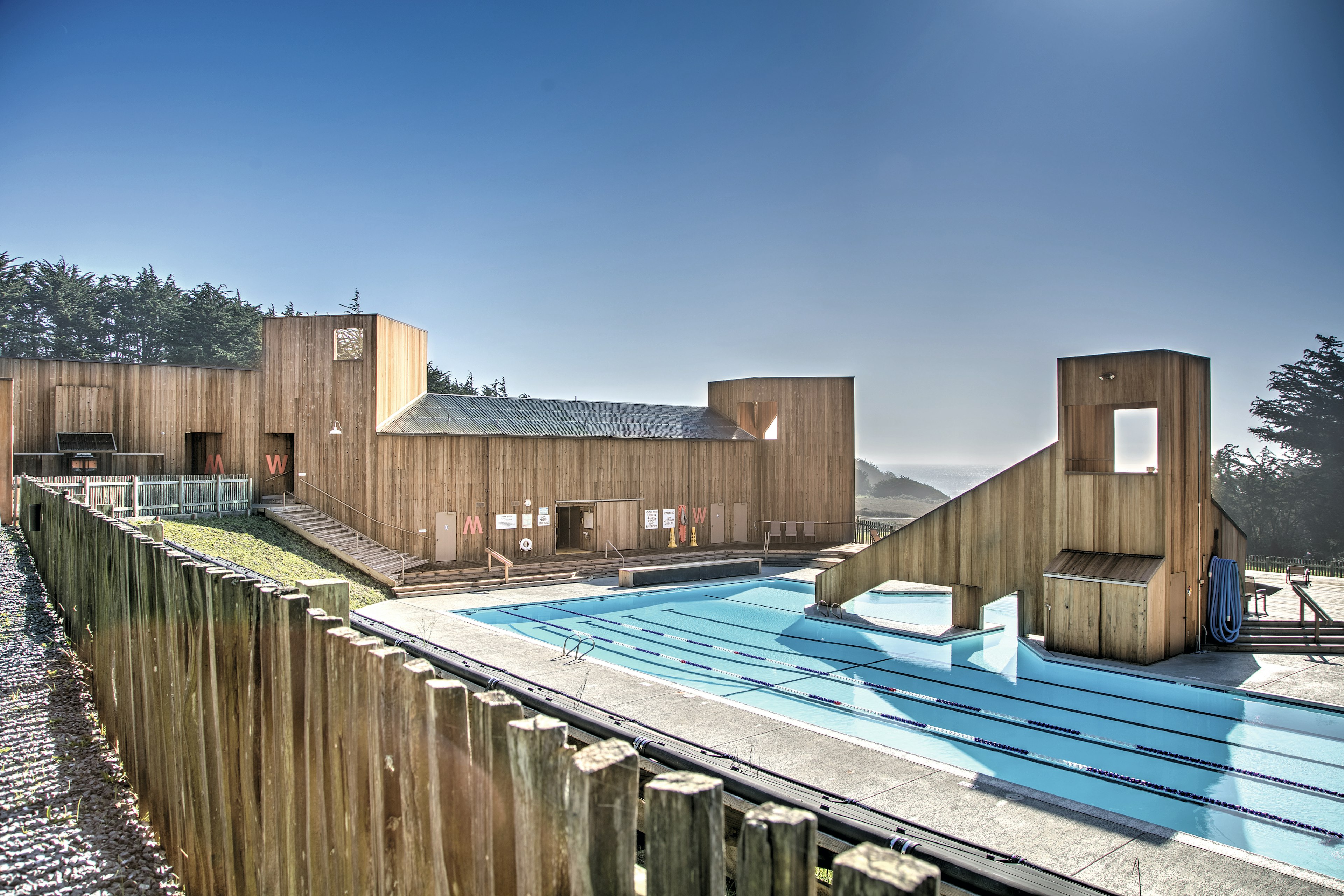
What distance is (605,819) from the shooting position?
1.47 metres

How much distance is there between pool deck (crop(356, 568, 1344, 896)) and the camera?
6.10 meters

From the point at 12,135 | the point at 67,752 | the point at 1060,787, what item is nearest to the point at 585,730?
the point at 67,752

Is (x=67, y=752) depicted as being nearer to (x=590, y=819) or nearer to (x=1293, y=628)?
(x=590, y=819)

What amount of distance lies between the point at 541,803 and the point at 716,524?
1111 inches

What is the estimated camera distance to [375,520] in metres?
23.3

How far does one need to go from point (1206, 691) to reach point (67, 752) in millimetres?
14666

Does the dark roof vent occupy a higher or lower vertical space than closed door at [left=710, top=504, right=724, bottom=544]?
higher

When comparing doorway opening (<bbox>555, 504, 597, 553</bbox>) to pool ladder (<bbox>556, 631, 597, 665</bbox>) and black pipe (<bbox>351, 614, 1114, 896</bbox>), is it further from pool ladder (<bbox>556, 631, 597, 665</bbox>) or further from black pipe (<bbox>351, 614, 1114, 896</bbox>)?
black pipe (<bbox>351, 614, 1114, 896</bbox>)

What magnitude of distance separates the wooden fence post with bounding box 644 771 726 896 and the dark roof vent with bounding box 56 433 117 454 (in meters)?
27.9

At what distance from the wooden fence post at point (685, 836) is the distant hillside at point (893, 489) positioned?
516 feet

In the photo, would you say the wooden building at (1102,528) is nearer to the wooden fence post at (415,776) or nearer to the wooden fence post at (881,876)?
the wooden fence post at (415,776)

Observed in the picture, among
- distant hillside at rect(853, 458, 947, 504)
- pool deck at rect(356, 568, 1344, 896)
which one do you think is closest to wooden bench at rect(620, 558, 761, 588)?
pool deck at rect(356, 568, 1344, 896)

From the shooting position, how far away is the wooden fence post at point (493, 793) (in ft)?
5.56

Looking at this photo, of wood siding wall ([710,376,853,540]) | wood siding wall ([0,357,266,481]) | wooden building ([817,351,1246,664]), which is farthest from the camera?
wood siding wall ([710,376,853,540])
